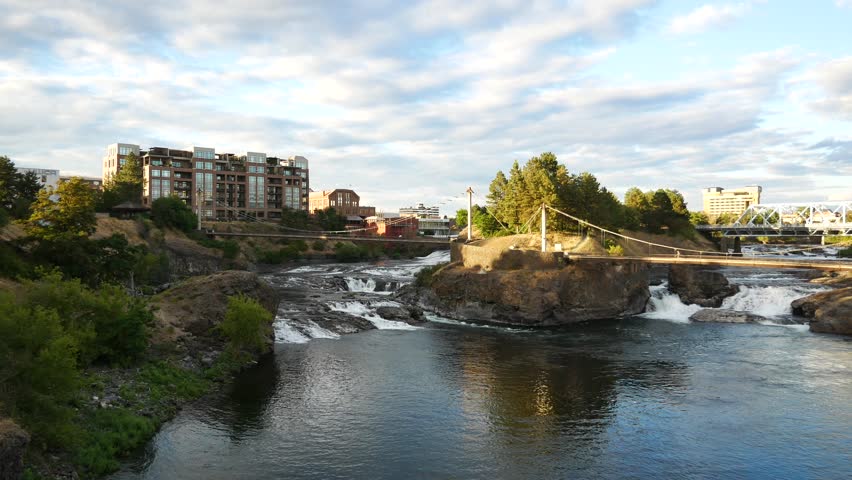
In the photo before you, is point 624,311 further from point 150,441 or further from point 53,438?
point 53,438

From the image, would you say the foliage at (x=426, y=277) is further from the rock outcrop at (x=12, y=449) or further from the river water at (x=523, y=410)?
the rock outcrop at (x=12, y=449)

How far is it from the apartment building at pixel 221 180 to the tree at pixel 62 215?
95898 mm

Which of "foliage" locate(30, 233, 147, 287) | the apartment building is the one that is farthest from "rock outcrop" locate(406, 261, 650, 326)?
the apartment building

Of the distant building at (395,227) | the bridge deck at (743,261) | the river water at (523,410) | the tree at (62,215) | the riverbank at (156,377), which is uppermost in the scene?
the distant building at (395,227)

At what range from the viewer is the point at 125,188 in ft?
371

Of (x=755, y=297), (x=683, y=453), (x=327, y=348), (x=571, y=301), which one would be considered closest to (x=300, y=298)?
(x=327, y=348)

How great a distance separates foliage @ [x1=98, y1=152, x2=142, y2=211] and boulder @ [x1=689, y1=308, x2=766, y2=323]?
95.6 metres

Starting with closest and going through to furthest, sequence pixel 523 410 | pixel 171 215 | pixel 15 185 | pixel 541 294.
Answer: pixel 523 410, pixel 541 294, pixel 15 185, pixel 171 215

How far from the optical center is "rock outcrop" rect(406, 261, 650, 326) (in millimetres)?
58500

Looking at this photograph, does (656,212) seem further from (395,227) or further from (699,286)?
(395,227)

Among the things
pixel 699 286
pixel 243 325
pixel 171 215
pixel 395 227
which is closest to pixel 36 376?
pixel 243 325

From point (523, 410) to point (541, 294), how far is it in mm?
28073

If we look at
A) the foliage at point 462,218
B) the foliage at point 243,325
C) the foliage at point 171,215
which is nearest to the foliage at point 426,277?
the foliage at point 243,325

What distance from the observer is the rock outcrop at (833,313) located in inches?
1992
